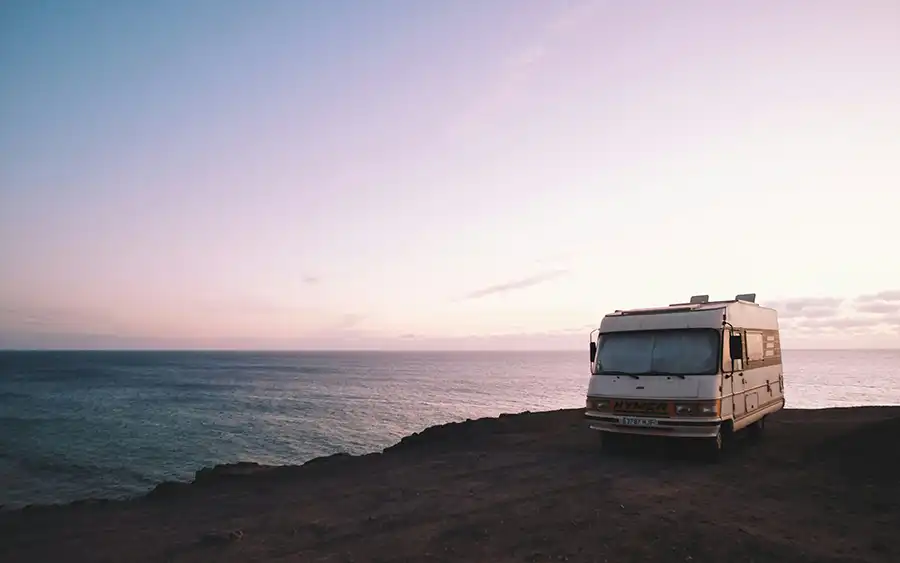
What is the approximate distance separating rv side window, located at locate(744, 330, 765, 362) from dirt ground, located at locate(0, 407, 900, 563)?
2.49 m

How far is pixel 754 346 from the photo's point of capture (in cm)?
1576

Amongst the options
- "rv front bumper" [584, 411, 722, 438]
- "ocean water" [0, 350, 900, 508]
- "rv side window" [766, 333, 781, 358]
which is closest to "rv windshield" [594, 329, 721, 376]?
"rv front bumper" [584, 411, 722, 438]

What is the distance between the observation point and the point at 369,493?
Result: 12.8 metres

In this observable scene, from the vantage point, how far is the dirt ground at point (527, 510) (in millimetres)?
8438

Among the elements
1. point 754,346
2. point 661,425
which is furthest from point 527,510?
point 754,346

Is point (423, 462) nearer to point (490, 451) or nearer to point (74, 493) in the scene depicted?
point (490, 451)

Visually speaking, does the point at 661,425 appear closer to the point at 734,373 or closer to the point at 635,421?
the point at 635,421

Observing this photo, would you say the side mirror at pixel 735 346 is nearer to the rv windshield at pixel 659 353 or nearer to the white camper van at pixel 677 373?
the white camper van at pixel 677 373

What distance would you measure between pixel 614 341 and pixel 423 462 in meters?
6.65

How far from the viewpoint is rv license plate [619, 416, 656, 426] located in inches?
519

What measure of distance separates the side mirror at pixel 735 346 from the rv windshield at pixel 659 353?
510 mm

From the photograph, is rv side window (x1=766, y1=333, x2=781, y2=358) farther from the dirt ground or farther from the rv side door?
the rv side door

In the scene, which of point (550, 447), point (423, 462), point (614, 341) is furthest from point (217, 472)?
point (614, 341)

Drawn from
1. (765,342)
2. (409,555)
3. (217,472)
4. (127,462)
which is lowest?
(127,462)
